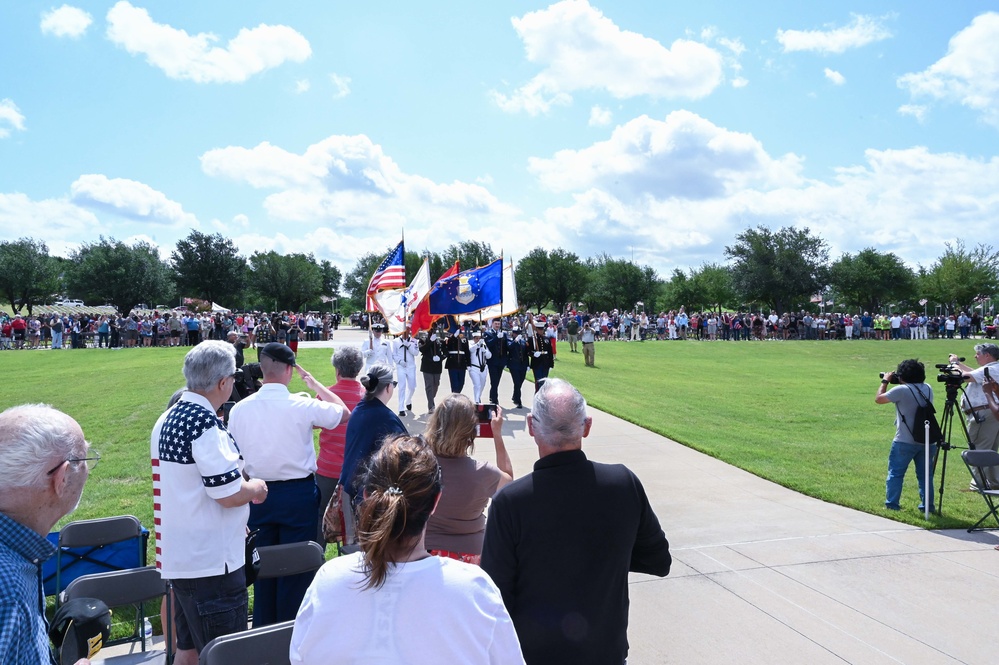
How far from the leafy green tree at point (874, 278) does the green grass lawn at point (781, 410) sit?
36589 millimetres

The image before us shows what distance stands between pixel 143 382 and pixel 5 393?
3.53 metres

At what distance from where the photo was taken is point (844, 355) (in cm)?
3844

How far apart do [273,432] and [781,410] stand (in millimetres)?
16402

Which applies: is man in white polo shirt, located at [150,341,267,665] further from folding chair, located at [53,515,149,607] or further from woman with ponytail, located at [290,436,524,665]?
folding chair, located at [53,515,149,607]

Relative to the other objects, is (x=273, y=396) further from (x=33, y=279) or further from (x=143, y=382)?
(x=33, y=279)

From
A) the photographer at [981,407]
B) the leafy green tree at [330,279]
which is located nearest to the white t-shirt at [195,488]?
the photographer at [981,407]

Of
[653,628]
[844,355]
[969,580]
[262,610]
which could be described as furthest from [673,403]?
[844,355]

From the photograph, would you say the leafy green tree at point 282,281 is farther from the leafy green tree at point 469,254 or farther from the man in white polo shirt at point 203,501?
the man in white polo shirt at point 203,501

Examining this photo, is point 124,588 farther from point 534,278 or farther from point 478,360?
point 534,278

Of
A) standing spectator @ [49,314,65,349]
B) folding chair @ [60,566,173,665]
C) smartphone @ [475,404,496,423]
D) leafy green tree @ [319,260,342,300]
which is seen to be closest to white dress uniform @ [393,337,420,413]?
folding chair @ [60,566,173,665]

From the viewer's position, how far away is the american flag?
16719mm

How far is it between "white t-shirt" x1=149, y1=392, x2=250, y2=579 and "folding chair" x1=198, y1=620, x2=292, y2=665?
0.59 meters

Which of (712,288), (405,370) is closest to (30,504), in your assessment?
(405,370)

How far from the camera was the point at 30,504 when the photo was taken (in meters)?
1.91
